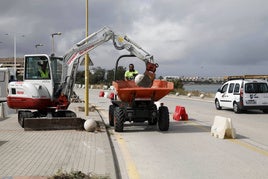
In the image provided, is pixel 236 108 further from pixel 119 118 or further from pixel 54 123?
pixel 54 123

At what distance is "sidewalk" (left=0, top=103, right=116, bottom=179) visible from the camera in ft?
26.5

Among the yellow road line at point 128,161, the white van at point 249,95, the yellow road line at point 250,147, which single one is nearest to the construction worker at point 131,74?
the yellow road line at point 128,161

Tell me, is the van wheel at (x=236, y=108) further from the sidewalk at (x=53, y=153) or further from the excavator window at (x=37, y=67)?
the excavator window at (x=37, y=67)

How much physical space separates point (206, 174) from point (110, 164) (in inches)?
76.3

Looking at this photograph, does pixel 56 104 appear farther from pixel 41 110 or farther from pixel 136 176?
pixel 136 176

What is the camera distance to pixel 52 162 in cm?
883

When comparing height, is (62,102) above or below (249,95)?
below

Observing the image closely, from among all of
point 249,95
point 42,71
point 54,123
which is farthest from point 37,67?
point 249,95

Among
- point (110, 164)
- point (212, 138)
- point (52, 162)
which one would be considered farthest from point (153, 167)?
point (212, 138)

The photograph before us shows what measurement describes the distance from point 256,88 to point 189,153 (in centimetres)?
1359

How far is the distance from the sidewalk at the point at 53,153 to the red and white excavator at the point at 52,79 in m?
1.37

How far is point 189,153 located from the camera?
409 inches

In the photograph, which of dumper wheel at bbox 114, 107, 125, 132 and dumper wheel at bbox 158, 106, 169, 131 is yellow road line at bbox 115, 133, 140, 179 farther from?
dumper wheel at bbox 158, 106, 169, 131

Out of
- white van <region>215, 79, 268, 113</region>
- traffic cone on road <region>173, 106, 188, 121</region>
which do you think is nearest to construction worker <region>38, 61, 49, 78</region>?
traffic cone on road <region>173, 106, 188, 121</region>
